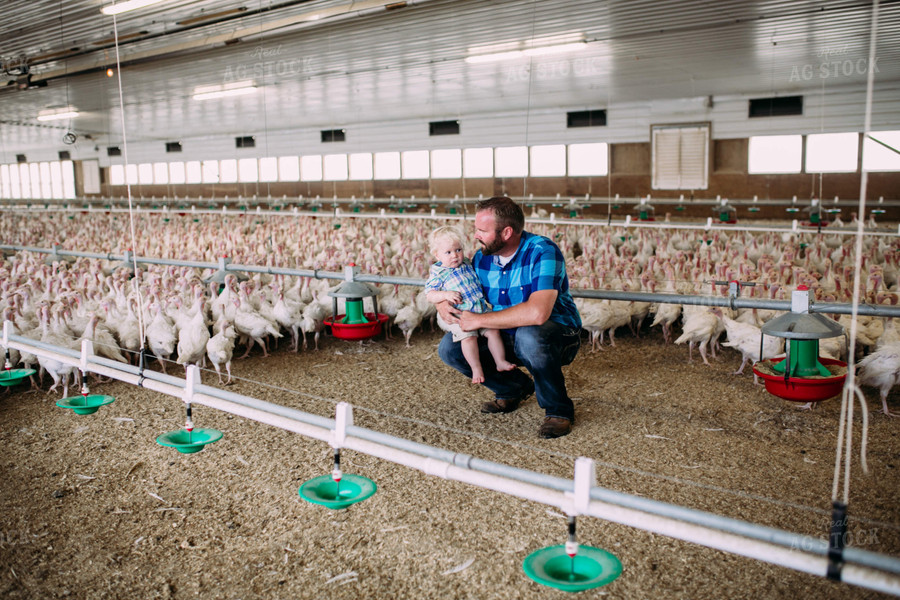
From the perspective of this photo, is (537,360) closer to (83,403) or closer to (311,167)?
(83,403)

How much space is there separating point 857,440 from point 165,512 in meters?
3.76

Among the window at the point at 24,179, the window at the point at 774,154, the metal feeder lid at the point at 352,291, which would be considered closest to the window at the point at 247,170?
the window at the point at 24,179

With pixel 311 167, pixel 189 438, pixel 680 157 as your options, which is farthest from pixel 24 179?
pixel 189 438

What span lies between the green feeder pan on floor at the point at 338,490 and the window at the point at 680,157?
57.0ft

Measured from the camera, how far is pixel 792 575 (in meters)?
2.48

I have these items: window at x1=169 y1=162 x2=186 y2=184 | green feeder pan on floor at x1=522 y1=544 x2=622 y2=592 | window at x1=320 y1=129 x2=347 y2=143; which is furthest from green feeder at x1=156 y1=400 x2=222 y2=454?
window at x1=169 y1=162 x2=186 y2=184

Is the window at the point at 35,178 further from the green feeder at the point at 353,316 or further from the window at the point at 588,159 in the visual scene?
the green feeder at the point at 353,316

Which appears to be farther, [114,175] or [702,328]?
[114,175]

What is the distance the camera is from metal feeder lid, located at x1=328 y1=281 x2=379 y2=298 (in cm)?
443

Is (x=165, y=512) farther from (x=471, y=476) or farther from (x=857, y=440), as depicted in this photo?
(x=857, y=440)

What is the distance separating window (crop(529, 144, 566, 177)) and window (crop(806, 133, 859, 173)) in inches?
258

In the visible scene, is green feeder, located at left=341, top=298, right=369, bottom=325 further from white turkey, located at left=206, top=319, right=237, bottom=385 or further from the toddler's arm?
white turkey, located at left=206, top=319, right=237, bottom=385

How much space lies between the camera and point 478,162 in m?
21.2

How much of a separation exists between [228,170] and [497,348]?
25.6 meters
